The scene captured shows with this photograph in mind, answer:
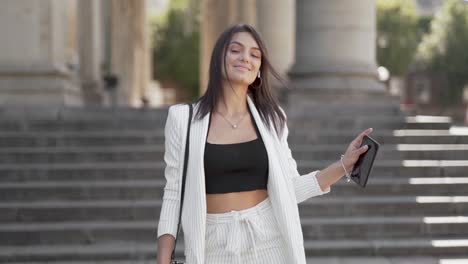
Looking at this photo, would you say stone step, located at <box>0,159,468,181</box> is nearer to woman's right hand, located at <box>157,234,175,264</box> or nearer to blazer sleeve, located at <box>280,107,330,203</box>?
blazer sleeve, located at <box>280,107,330,203</box>

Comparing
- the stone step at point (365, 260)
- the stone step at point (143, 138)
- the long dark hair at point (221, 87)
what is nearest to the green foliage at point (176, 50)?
the stone step at point (143, 138)

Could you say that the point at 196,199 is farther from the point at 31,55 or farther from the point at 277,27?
the point at 277,27

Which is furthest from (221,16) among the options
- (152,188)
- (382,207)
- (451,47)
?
(451,47)

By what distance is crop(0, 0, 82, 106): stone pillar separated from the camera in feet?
42.8

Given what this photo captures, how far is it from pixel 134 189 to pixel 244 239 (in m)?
6.49

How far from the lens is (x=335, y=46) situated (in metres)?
13.1

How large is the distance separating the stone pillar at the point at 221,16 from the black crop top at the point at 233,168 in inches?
812

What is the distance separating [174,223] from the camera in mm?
3646

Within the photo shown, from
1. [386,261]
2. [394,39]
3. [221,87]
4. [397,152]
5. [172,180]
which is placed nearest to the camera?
[172,180]

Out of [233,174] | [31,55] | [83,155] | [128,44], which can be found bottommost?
[83,155]

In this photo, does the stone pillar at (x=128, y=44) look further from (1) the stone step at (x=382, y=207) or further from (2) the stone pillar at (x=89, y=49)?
(1) the stone step at (x=382, y=207)

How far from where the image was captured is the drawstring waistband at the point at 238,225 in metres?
3.53

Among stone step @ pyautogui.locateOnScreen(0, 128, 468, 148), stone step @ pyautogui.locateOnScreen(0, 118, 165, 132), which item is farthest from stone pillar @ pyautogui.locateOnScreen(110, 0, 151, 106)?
stone step @ pyautogui.locateOnScreen(0, 128, 468, 148)

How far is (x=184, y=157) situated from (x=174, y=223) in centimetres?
28
